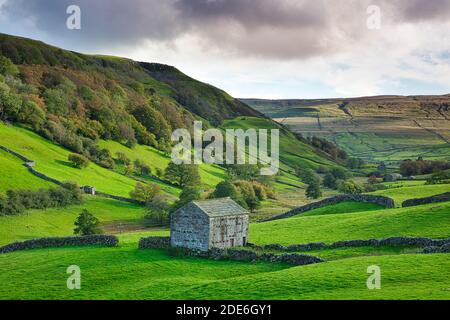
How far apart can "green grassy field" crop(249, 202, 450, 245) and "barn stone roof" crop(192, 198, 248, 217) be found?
3808 millimetres

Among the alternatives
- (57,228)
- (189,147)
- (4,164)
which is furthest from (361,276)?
(189,147)

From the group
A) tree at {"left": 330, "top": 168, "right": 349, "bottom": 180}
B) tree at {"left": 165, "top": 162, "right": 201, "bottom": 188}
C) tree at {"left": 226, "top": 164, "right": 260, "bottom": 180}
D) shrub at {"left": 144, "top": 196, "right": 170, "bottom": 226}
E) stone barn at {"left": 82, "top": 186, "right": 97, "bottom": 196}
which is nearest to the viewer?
shrub at {"left": 144, "top": 196, "right": 170, "bottom": 226}

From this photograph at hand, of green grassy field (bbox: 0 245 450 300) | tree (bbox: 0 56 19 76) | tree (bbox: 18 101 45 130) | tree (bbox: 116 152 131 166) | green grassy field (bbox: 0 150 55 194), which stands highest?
tree (bbox: 0 56 19 76)

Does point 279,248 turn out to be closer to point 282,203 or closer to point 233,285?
point 233,285

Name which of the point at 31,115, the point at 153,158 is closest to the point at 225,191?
the point at 153,158

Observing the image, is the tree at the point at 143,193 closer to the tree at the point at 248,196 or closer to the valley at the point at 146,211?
the valley at the point at 146,211

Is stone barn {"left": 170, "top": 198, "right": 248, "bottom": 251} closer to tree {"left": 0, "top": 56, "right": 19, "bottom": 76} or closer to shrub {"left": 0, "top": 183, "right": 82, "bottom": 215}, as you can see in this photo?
shrub {"left": 0, "top": 183, "right": 82, "bottom": 215}

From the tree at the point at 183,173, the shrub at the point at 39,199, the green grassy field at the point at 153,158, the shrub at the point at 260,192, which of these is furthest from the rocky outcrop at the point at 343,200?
the green grassy field at the point at 153,158

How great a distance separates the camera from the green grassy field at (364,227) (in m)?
48.1

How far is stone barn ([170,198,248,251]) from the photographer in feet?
152

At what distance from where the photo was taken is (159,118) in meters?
158

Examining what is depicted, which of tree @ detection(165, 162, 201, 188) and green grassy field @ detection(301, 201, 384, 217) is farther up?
tree @ detection(165, 162, 201, 188)

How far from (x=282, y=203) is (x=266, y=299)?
3205 inches

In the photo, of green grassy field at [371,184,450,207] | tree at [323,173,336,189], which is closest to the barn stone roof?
green grassy field at [371,184,450,207]
